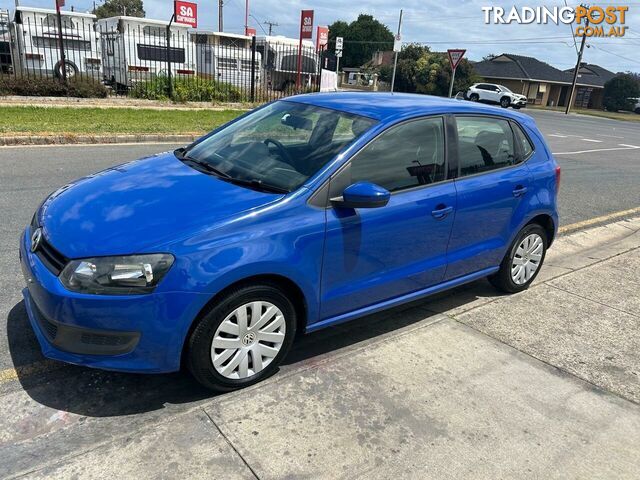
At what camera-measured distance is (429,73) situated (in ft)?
152

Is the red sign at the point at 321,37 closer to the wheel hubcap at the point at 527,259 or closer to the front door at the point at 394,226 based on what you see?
the wheel hubcap at the point at 527,259

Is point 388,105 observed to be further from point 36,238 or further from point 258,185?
point 36,238

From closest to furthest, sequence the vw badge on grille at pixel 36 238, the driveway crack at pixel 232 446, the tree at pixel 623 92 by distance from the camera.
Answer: the driveway crack at pixel 232 446 → the vw badge on grille at pixel 36 238 → the tree at pixel 623 92

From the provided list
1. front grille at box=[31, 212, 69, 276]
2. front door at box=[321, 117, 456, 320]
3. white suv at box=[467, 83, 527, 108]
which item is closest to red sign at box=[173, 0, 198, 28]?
front door at box=[321, 117, 456, 320]

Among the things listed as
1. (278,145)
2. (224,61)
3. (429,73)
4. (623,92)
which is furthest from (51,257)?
(623,92)

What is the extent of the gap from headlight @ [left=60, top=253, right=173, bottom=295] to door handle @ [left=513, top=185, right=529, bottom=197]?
288 centimetres

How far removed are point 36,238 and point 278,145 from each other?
1.59 meters

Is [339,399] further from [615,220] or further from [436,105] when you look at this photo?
[615,220]

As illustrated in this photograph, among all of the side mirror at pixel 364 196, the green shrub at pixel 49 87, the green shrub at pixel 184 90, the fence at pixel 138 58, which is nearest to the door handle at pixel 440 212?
the side mirror at pixel 364 196

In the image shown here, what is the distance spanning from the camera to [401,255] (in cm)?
354

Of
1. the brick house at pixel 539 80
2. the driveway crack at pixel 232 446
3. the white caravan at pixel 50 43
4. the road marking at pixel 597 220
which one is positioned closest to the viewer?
the driveway crack at pixel 232 446

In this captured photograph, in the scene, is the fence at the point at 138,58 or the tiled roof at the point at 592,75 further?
the tiled roof at the point at 592,75

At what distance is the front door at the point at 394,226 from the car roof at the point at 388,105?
9 centimetres

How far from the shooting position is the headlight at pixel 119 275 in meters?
2.54
